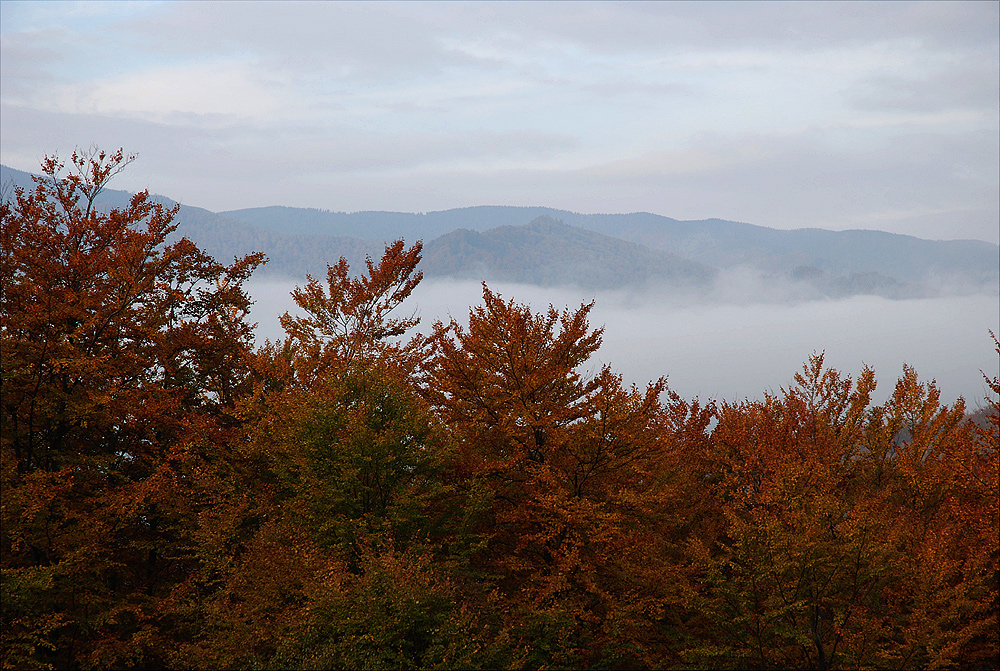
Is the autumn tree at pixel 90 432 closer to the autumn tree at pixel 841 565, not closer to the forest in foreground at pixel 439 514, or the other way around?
the forest in foreground at pixel 439 514

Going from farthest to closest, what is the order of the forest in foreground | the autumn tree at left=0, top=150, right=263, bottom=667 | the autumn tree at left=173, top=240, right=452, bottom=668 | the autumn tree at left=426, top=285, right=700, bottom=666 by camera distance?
the autumn tree at left=0, top=150, right=263, bottom=667, the autumn tree at left=426, top=285, right=700, bottom=666, the forest in foreground, the autumn tree at left=173, top=240, right=452, bottom=668

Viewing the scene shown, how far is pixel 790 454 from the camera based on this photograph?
2544 centimetres

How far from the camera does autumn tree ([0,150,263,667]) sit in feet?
76.7

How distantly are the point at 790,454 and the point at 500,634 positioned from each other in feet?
38.0

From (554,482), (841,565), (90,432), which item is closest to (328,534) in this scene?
(554,482)

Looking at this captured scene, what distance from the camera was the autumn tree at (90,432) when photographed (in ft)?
76.7

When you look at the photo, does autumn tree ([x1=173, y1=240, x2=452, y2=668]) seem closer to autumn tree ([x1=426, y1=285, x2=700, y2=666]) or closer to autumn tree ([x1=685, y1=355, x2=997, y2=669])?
autumn tree ([x1=426, y1=285, x2=700, y2=666])

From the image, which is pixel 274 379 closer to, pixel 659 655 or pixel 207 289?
pixel 207 289

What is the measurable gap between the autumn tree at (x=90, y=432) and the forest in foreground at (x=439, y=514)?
0.11 meters

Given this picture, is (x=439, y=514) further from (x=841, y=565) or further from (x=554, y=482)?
(x=841, y=565)

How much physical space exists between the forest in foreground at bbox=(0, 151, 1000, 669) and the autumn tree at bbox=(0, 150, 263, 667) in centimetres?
11

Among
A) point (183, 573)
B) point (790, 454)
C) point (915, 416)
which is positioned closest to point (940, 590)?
point (790, 454)

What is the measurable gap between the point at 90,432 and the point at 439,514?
13.1 meters

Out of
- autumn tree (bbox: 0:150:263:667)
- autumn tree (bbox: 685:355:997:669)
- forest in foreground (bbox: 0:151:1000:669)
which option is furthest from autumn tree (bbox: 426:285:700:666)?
autumn tree (bbox: 0:150:263:667)
